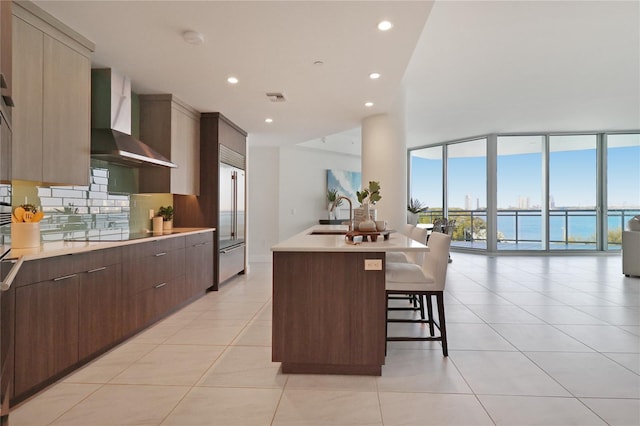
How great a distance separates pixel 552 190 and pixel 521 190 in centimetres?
67

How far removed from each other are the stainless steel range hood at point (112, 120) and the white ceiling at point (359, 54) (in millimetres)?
198

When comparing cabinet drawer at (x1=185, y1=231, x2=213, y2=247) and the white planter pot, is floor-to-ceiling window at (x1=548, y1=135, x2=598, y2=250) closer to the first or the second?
cabinet drawer at (x1=185, y1=231, x2=213, y2=247)

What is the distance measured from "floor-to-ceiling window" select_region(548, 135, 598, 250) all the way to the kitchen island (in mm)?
8227

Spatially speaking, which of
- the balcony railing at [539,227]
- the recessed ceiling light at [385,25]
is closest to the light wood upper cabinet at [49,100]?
the recessed ceiling light at [385,25]

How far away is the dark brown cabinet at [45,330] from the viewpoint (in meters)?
2.05

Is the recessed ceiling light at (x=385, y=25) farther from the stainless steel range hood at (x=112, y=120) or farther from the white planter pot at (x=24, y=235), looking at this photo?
the white planter pot at (x=24, y=235)

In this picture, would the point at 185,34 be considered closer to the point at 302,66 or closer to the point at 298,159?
the point at 302,66

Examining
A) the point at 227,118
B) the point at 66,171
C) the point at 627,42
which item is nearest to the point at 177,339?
the point at 66,171

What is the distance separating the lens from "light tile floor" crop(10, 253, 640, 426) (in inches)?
77.2

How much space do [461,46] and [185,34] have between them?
120 inches

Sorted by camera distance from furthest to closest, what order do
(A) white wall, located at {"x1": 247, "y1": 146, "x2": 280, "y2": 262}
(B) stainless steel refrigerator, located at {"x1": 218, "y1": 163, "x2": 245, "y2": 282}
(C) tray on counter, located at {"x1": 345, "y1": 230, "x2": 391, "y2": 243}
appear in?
(A) white wall, located at {"x1": 247, "y1": 146, "x2": 280, "y2": 262} < (B) stainless steel refrigerator, located at {"x1": 218, "y1": 163, "x2": 245, "y2": 282} < (C) tray on counter, located at {"x1": 345, "y1": 230, "x2": 391, "y2": 243}

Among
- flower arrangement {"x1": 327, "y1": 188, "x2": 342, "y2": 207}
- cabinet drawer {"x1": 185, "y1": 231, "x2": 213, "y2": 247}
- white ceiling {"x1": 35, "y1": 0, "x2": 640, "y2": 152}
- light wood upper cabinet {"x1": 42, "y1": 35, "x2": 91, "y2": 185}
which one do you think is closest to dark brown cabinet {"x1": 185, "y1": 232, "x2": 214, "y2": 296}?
cabinet drawer {"x1": 185, "y1": 231, "x2": 213, "y2": 247}

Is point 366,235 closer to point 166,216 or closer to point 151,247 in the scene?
point 151,247

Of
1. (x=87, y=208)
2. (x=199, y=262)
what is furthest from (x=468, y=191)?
(x=87, y=208)
